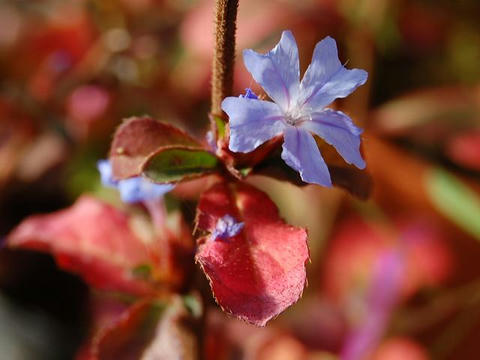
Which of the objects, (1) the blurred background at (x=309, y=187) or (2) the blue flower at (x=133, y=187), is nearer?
(2) the blue flower at (x=133, y=187)

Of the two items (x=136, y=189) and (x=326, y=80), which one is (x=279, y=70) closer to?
(x=326, y=80)

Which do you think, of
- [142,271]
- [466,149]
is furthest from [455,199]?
[142,271]

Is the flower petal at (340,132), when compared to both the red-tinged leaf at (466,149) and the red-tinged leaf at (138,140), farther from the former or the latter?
the red-tinged leaf at (466,149)

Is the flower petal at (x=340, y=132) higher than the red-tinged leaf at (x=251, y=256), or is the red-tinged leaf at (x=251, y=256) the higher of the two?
the flower petal at (x=340, y=132)

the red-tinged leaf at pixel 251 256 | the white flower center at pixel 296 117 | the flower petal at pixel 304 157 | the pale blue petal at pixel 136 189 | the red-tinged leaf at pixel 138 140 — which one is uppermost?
the white flower center at pixel 296 117

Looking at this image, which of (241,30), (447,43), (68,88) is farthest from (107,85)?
(447,43)

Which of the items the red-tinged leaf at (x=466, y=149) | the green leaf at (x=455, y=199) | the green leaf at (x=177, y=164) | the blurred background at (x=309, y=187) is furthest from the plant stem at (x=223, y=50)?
the red-tinged leaf at (x=466, y=149)

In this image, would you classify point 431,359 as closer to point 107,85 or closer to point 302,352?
point 302,352
